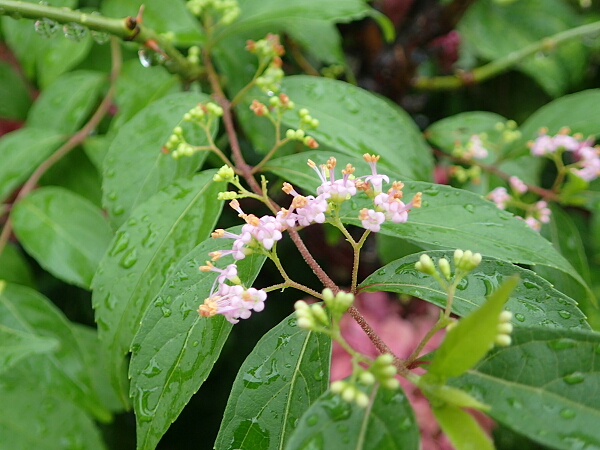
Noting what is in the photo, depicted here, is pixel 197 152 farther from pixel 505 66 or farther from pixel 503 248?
pixel 505 66

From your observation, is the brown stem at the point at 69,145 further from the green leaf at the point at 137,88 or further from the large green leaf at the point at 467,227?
the large green leaf at the point at 467,227

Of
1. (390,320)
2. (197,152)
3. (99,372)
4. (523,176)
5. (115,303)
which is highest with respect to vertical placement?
(197,152)

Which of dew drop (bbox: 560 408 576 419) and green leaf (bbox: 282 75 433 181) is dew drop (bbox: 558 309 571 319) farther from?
green leaf (bbox: 282 75 433 181)

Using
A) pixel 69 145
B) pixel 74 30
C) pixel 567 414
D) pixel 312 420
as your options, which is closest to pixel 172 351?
pixel 312 420

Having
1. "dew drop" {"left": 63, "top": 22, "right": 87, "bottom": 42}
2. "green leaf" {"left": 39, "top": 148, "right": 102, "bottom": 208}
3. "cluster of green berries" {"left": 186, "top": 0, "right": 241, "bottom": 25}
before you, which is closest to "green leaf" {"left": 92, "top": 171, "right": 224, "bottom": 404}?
"dew drop" {"left": 63, "top": 22, "right": 87, "bottom": 42}

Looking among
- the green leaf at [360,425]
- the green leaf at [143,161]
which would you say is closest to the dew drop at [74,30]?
the green leaf at [143,161]

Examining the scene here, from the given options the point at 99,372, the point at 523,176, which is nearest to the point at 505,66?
the point at 523,176
